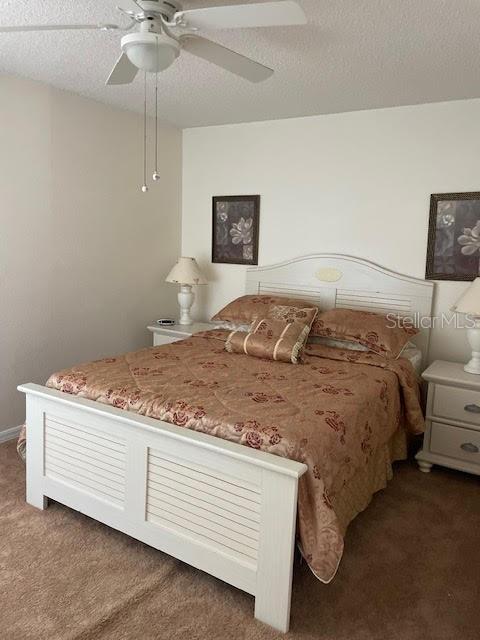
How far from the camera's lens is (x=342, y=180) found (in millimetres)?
3691

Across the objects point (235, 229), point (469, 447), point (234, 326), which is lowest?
point (469, 447)

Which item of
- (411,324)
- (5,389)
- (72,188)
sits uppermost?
(72,188)

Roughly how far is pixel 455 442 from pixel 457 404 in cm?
→ 23

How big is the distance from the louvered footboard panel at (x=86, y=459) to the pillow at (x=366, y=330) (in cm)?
164

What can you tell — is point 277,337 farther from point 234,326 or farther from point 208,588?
point 208,588

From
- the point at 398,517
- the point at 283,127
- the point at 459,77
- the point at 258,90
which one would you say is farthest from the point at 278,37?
the point at 398,517

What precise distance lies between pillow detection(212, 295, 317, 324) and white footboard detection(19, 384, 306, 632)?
1.53m

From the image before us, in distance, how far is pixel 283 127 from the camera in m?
3.91

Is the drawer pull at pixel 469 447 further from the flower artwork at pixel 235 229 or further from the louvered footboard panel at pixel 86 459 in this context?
the flower artwork at pixel 235 229

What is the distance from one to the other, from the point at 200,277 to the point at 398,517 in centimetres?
238

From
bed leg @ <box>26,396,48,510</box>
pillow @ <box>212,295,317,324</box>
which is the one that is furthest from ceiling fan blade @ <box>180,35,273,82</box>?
bed leg @ <box>26,396,48,510</box>

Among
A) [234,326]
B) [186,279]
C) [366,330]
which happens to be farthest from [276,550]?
[186,279]

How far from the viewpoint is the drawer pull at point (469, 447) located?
2885mm

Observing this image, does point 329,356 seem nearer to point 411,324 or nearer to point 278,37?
point 411,324
